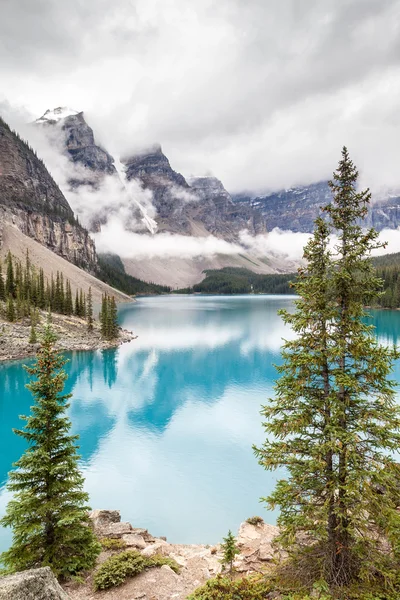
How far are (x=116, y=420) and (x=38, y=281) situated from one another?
199 feet

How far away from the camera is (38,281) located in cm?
8075

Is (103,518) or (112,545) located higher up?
(112,545)

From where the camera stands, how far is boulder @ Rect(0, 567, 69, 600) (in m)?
5.83

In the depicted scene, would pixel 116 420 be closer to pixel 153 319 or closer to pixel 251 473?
pixel 251 473

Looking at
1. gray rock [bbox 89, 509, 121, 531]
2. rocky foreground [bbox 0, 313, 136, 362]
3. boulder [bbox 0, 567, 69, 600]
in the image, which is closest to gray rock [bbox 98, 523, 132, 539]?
gray rock [bbox 89, 509, 121, 531]

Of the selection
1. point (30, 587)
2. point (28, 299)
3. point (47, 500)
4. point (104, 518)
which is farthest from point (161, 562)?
point (28, 299)

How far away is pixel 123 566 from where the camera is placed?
973 centimetres

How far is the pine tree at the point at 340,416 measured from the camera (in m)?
8.03

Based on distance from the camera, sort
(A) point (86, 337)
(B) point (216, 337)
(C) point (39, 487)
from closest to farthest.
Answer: (C) point (39, 487) < (A) point (86, 337) < (B) point (216, 337)

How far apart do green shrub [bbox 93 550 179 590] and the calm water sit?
6.16 metres

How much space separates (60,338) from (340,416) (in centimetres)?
5897

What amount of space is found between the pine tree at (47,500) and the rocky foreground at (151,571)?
2.76 ft

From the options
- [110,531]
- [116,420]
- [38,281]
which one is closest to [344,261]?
[110,531]

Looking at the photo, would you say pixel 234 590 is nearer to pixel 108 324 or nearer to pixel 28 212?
pixel 108 324
